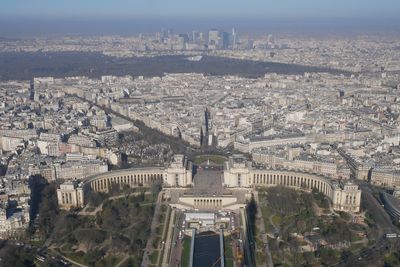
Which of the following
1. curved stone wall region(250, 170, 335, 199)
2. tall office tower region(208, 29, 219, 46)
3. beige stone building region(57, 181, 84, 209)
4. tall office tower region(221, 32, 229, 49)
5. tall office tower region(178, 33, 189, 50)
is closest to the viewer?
beige stone building region(57, 181, 84, 209)

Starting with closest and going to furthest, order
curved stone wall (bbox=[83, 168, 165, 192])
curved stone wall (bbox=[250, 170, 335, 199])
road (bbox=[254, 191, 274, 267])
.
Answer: road (bbox=[254, 191, 274, 267]), curved stone wall (bbox=[250, 170, 335, 199]), curved stone wall (bbox=[83, 168, 165, 192])

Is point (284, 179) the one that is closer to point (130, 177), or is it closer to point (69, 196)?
point (130, 177)

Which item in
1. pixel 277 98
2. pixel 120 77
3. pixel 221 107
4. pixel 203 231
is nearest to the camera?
pixel 203 231

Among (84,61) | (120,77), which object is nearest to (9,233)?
(120,77)

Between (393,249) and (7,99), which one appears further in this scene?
(7,99)

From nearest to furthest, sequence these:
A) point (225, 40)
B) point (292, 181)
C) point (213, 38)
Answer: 1. point (292, 181)
2. point (225, 40)
3. point (213, 38)

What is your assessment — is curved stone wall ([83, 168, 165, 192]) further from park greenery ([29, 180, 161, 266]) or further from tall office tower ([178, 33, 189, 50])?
tall office tower ([178, 33, 189, 50])

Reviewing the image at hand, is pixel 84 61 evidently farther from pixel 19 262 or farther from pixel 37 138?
pixel 19 262

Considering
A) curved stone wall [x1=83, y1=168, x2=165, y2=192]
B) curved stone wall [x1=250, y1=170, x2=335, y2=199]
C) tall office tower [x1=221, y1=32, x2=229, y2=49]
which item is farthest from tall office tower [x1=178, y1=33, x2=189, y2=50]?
curved stone wall [x1=250, y1=170, x2=335, y2=199]

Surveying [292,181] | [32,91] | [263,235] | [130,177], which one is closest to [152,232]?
[263,235]

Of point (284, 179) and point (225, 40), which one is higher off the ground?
point (225, 40)

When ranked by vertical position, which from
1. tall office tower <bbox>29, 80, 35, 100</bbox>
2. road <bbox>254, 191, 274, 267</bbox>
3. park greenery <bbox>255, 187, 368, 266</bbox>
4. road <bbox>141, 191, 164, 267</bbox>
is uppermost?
tall office tower <bbox>29, 80, 35, 100</bbox>
